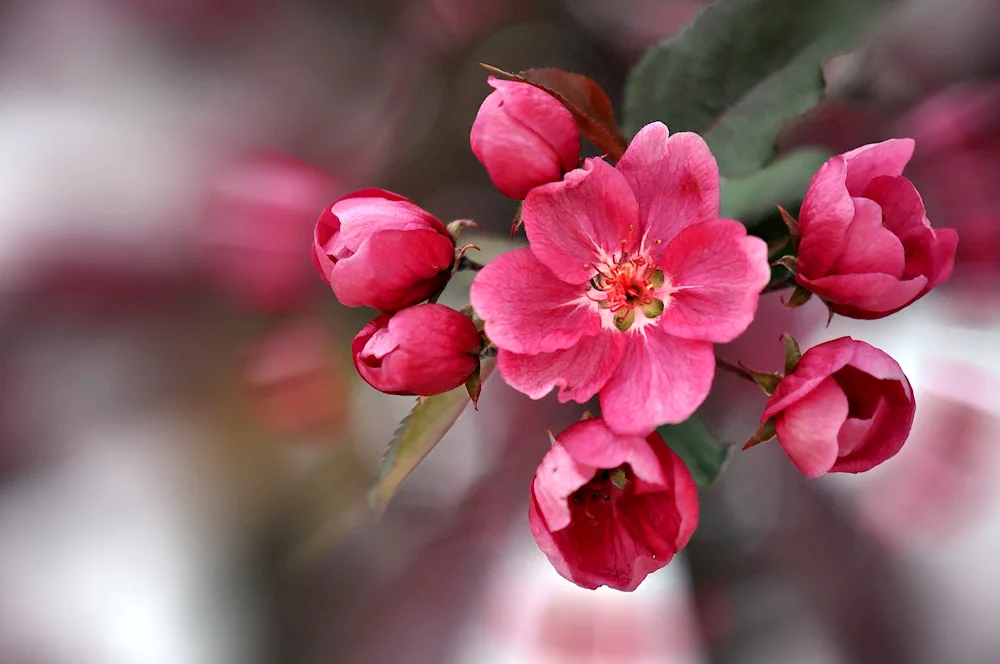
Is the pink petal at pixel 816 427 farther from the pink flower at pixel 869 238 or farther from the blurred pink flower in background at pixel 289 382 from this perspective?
the blurred pink flower in background at pixel 289 382

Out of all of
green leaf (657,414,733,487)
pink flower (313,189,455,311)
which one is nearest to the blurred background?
green leaf (657,414,733,487)

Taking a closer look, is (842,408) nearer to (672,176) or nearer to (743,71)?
(672,176)

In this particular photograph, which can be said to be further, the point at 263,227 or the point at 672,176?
the point at 263,227

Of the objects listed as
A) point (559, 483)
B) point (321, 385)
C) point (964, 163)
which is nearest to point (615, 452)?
point (559, 483)

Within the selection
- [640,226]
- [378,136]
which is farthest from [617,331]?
[378,136]

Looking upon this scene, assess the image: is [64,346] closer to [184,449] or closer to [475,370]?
[184,449]

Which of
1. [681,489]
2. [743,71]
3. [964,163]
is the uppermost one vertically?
[743,71]

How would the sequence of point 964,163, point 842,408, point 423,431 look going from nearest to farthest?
point 842,408 < point 423,431 < point 964,163
